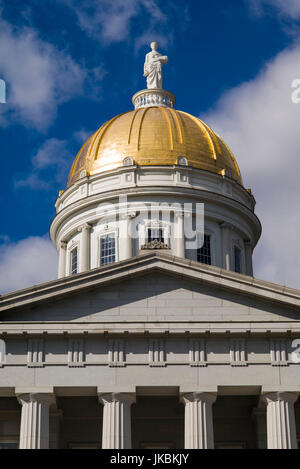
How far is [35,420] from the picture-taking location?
114 feet

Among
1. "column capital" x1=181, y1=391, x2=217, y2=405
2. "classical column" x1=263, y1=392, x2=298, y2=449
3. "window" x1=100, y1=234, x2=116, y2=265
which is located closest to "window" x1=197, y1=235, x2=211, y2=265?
"window" x1=100, y1=234, x2=116, y2=265

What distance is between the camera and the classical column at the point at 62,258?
5650cm

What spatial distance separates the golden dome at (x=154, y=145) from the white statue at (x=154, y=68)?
4704mm

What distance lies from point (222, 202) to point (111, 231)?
664 centimetres

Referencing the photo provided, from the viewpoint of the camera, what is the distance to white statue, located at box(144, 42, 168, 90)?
6324 centimetres

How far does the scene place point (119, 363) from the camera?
35562 millimetres

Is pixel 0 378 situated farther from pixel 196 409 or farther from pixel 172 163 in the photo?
pixel 172 163

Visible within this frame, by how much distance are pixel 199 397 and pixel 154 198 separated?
70.2ft

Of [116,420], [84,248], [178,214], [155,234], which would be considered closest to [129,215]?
[155,234]

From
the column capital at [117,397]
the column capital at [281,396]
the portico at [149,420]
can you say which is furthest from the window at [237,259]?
the column capital at [117,397]

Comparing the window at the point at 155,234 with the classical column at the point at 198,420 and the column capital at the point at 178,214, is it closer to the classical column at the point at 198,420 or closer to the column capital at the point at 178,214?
the column capital at the point at 178,214

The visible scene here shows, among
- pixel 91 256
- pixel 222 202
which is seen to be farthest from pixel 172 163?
pixel 91 256
